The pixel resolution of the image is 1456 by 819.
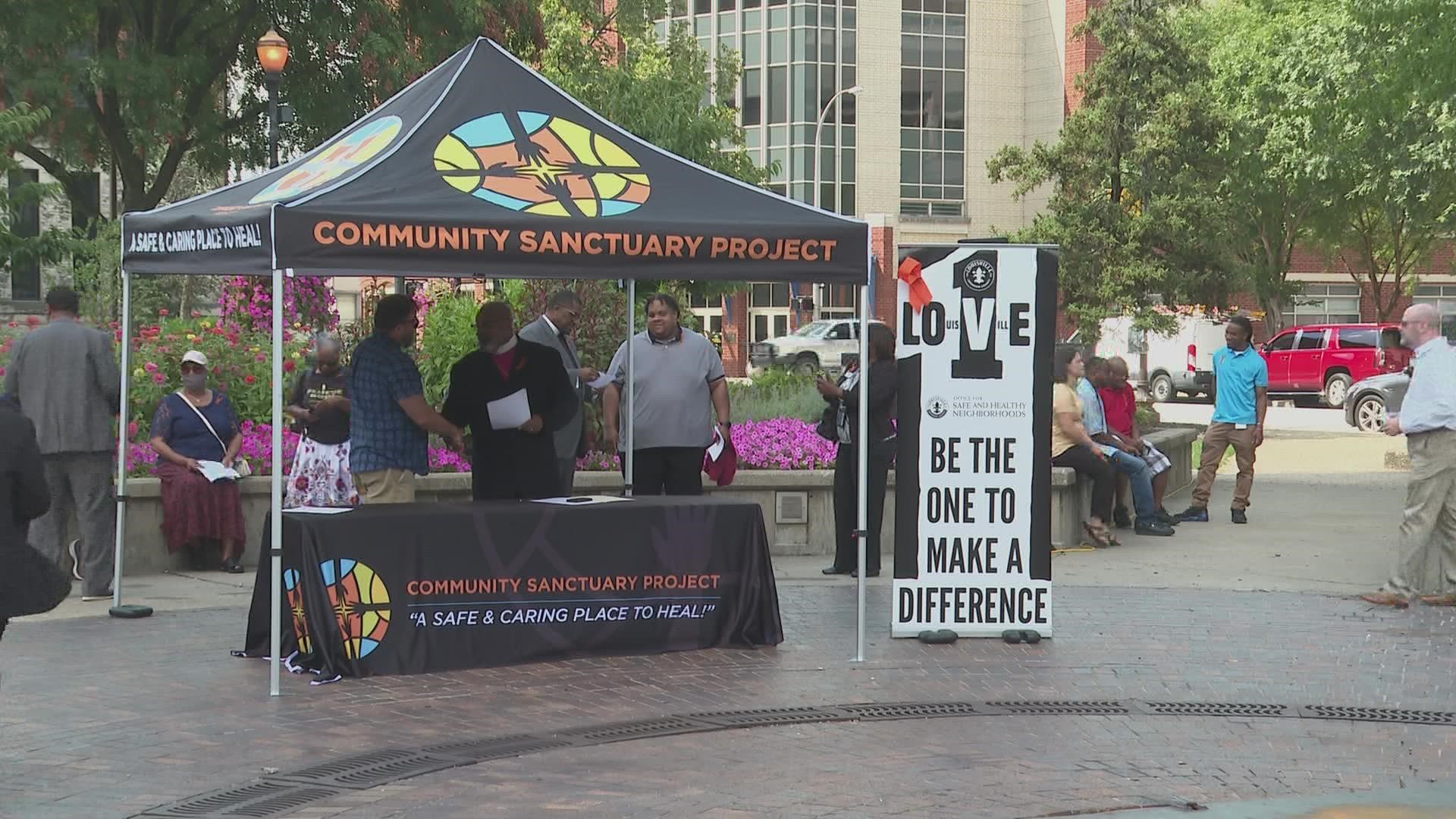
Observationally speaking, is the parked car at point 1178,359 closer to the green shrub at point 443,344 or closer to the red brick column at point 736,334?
the red brick column at point 736,334

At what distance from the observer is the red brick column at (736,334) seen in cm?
6191

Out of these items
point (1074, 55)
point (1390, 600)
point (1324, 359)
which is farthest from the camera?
point (1074, 55)

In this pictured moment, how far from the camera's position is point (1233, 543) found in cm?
1449

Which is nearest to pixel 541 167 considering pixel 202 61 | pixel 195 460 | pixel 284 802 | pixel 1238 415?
pixel 284 802

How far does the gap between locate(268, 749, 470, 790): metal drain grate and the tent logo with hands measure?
9.30 ft

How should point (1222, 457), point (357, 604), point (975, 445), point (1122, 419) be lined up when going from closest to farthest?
point (357, 604)
point (975, 445)
point (1122, 419)
point (1222, 457)

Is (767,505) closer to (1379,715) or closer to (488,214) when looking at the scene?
(488,214)

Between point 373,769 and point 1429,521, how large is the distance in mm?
7229

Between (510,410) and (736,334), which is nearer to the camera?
(510,410)

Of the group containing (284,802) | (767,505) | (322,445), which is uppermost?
(322,445)

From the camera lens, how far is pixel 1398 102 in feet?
89.0

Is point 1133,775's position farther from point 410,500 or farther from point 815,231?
point 410,500

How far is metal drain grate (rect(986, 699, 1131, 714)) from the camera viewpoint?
8.14 meters

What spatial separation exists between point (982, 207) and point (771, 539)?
51.6m
